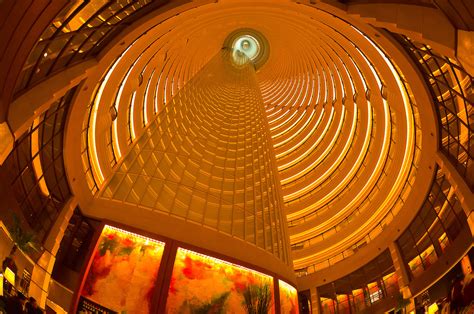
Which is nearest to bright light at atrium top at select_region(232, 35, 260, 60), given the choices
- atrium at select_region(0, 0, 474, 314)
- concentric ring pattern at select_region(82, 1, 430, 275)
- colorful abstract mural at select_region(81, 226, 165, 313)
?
concentric ring pattern at select_region(82, 1, 430, 275)

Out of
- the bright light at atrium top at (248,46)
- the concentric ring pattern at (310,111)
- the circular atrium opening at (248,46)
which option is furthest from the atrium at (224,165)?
the bright light at atrium top at (248,46)

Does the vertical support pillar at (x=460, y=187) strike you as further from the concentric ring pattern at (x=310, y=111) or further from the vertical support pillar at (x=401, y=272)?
the vertical support pillar at (x=401, y=272)

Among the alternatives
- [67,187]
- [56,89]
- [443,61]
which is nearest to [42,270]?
[67,187]

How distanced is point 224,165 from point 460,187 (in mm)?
9459

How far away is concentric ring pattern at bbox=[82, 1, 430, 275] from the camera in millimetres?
17906

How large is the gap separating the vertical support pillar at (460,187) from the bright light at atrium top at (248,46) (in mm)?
24639

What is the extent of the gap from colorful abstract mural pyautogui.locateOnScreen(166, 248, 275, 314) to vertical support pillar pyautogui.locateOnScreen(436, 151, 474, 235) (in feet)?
28.2

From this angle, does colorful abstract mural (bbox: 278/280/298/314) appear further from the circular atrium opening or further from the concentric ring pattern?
the circular atrium opening

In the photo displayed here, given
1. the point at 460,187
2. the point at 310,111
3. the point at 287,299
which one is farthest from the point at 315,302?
the point at 310,111

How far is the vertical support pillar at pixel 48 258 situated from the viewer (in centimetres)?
1275

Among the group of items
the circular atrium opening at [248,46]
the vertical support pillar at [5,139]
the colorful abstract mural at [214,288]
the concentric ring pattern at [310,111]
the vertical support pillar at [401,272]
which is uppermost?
the circular atrium opening at [248,46]

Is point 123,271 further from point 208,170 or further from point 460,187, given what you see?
point 460,187

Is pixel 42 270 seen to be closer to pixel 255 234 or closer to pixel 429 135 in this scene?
pixel 255 234

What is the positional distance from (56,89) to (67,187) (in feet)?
22.8
